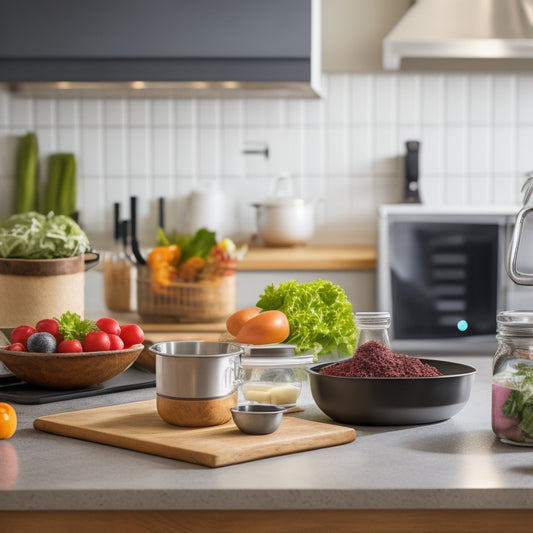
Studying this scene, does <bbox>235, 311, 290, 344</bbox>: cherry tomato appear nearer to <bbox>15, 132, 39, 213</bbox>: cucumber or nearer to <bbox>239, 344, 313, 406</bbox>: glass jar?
<bbox>239, 344, 313, 406</bbox>: glass jar

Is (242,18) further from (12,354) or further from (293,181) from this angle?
(12,354)

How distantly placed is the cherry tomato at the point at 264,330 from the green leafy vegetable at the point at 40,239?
589mm

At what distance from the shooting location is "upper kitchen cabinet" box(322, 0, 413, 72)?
13.6 feet

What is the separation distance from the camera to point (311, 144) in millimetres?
4316

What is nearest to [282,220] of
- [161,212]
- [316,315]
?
[161,212]

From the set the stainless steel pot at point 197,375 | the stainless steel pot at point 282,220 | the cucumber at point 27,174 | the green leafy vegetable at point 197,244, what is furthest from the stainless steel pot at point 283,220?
the stainless steel pot at point 197,375

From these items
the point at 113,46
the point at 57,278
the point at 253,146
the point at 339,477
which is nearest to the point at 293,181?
the point at 253,146

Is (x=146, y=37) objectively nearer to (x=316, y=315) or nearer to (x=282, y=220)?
(x=282, y=220)

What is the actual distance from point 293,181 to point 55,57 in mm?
1228

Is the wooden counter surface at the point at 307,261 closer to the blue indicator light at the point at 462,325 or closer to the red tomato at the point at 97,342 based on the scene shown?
the blue indicator light at the point at 462,325

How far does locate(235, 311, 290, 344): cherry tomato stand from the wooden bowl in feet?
0.62

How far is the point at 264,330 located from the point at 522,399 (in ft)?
1.50

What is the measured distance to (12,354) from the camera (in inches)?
60.1

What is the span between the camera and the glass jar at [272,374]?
1.41 metres
